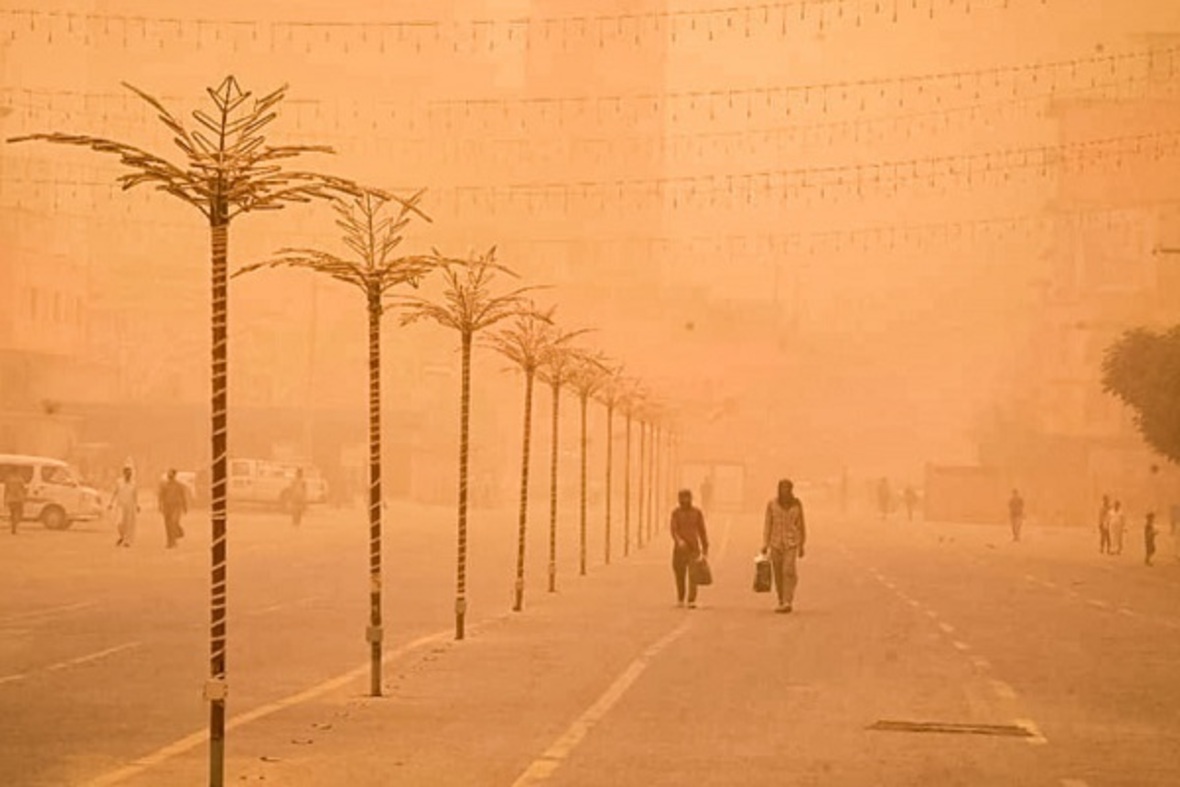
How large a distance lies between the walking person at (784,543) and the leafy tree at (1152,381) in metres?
38.0

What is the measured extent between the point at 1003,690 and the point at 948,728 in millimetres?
3926

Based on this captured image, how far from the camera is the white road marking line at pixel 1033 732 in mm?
17281

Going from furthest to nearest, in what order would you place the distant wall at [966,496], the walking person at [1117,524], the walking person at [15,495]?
the distant wall at [966,496] → the walking person at [1117,524] → the walking person at [15,495]

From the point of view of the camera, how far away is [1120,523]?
7781cm

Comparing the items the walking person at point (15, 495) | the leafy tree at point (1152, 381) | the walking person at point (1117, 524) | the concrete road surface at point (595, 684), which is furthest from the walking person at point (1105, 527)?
the walking person at point (15, 495)

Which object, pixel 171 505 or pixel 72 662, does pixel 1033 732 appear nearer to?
pixel 72 662

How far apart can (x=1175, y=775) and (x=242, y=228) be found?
146186mm

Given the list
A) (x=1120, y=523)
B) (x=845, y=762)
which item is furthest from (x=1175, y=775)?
(x=1120, y=523)

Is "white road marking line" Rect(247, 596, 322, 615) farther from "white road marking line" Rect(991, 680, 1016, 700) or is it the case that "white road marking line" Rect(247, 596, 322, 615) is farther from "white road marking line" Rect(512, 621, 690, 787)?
"white road marking line" Rect(991, 680, 1016, 700)

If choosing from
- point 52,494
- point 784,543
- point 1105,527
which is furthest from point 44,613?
point 1105,527

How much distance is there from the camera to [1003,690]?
21.9 metres

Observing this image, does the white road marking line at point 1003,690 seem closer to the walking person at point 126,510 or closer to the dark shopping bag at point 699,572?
the dark shopping bag at point 699,572

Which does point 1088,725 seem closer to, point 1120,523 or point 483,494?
point 1120,523

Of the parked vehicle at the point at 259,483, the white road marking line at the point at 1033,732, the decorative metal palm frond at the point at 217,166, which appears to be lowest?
the parked vehicle at the point at 259,483
